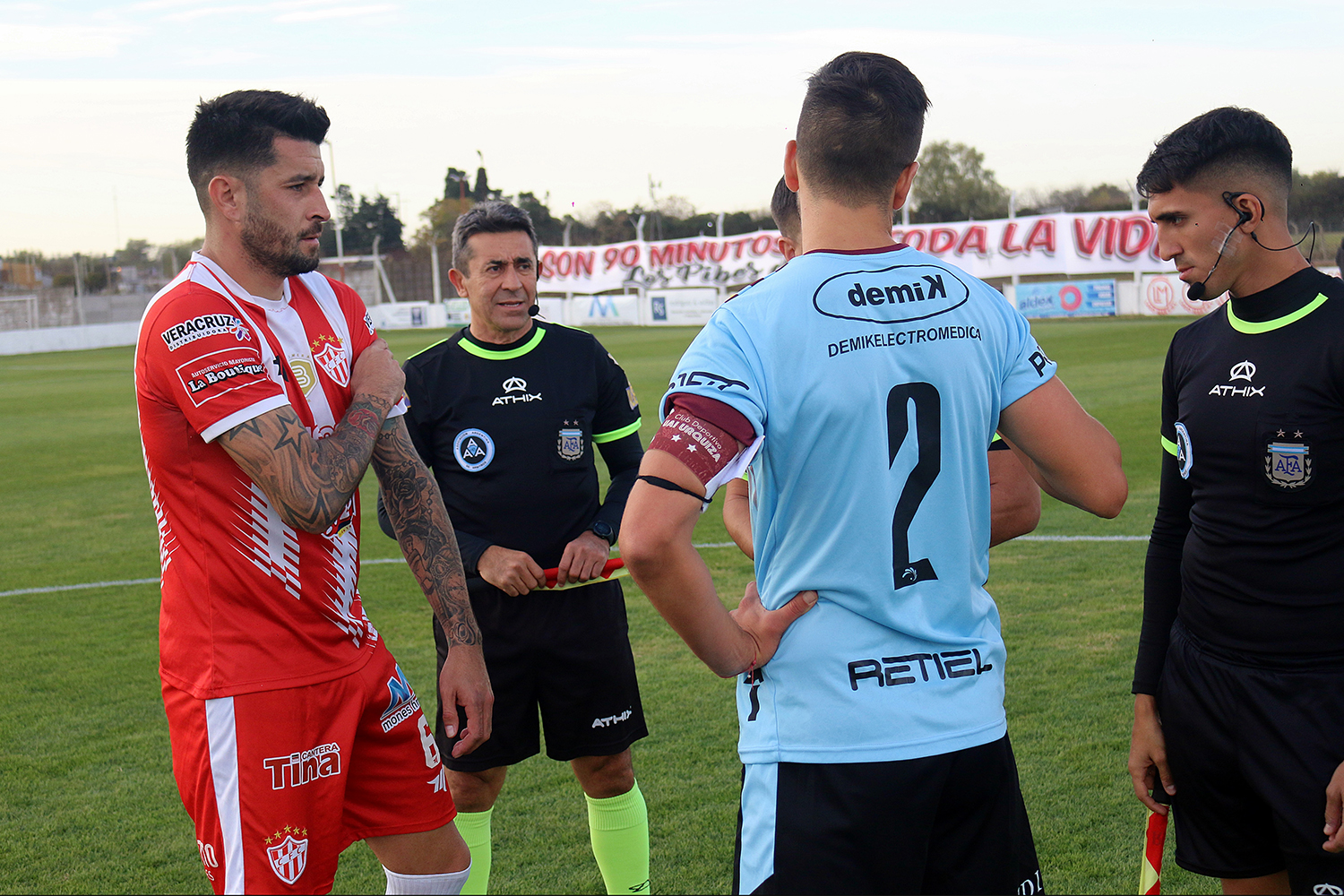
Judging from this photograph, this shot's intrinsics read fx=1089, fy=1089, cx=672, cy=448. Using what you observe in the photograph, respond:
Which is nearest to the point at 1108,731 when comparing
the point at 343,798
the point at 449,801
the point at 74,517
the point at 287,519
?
the point at 449,801

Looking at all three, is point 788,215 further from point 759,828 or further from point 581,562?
point 759,828

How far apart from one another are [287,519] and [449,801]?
0.99 m

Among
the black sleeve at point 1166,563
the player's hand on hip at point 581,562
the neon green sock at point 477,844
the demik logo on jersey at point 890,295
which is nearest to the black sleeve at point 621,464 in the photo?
the player's hand on hip at point 581,562

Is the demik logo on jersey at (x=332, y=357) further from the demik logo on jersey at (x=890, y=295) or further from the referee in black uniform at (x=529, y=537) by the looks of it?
the demik logo on jersey at (x=890, y=295)

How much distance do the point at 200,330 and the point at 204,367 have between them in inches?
4.0

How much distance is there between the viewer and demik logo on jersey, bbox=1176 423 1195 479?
2.99 m

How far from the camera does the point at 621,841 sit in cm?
410

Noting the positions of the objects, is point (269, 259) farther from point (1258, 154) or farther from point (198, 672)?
point (1258, 154)

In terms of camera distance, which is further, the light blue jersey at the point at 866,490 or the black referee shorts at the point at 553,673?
the black referee shorts at the point at 553,673

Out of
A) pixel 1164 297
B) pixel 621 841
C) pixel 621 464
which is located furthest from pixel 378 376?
pixel 1164 297

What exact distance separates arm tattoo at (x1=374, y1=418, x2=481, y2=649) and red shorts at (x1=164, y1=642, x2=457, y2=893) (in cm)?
40

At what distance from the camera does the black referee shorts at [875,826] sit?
208 cm

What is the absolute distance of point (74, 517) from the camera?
12.0 m

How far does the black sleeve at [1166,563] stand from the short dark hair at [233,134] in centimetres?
254
